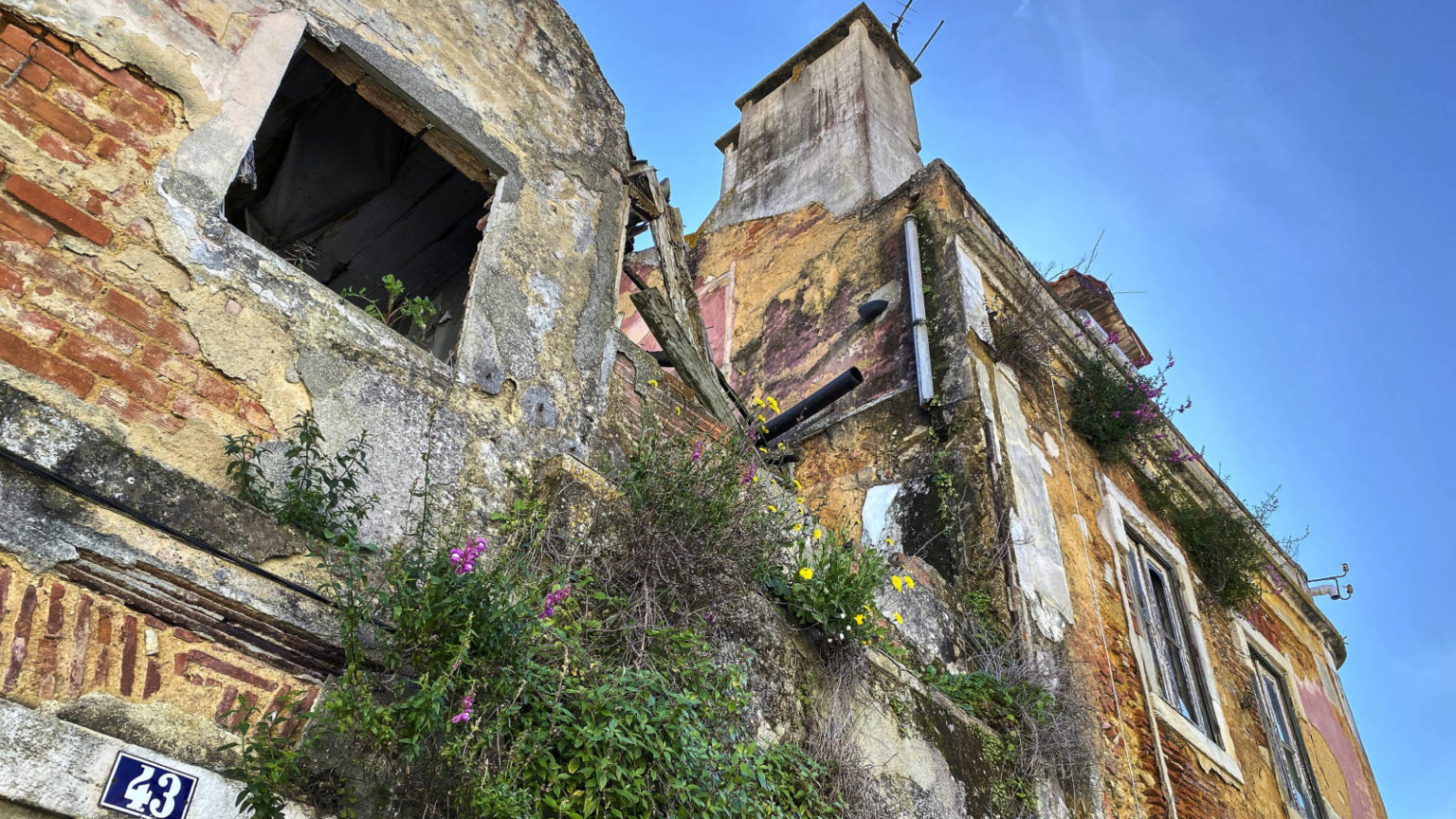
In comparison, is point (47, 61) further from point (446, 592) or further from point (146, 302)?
point (446, 592)

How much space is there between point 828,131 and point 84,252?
8.59 metres

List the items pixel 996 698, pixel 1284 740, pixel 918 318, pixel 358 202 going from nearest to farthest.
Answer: pixel 996 698, pixel 358 202, pixel 918 318, pixel 1284 740

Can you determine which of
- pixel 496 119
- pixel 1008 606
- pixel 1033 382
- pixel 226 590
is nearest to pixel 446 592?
pixel 226 590

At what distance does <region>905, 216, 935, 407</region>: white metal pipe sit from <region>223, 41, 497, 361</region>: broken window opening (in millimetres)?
3147

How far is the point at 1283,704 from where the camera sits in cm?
912

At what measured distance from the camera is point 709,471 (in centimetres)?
419

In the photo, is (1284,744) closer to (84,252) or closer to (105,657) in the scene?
(105,657)

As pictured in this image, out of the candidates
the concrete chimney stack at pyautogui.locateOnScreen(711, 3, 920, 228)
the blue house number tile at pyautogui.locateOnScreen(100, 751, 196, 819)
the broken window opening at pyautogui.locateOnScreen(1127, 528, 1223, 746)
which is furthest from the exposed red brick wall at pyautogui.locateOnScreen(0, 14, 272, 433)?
the concrete chimney stack at pyautogui.locateOnScreen(711, 3, 920, 228)

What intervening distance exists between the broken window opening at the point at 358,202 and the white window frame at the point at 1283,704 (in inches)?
279

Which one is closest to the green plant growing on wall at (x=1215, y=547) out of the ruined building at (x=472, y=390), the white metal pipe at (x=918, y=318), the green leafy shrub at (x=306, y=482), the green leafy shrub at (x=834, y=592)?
the ruined building at (x=472, y=390)

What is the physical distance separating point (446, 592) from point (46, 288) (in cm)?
146

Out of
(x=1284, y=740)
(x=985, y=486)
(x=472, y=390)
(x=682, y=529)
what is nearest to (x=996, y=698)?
(x=985, y=486)

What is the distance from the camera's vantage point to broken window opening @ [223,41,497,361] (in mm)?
5836

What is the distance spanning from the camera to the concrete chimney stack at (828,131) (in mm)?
9898
